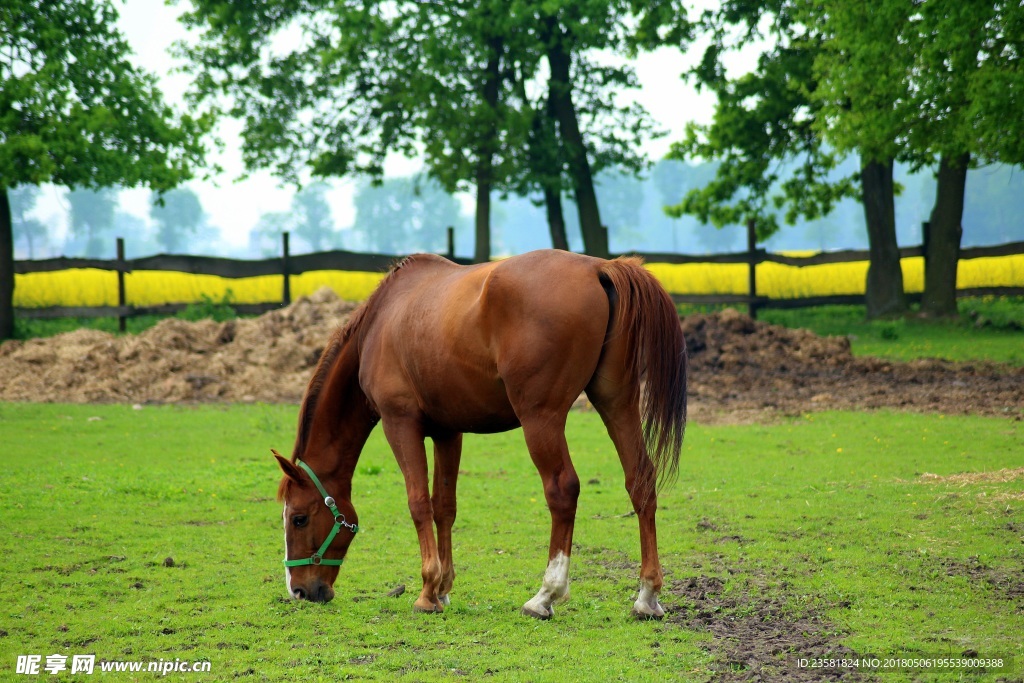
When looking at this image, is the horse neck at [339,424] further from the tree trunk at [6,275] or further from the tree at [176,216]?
the tree at [176,216]

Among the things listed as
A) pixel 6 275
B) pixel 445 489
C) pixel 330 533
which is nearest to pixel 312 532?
pixel 330 533

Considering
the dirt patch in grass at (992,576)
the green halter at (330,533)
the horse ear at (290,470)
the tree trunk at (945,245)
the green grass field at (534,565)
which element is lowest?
the green grass field at (534,565)

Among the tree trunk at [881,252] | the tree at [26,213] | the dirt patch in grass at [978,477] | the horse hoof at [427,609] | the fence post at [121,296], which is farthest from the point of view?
the tree at [26,213]

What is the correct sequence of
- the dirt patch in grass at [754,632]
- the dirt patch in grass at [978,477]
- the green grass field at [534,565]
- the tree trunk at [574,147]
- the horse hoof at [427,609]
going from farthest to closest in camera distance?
1. the tree trunk at [574,147]
2. the dirt patch in grass at [978,477]
3. the horse hoof at [427,609]
4. the green grass field at [534,565]
5. the dirt patch in grass at [754,632]

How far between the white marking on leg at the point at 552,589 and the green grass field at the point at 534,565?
92 mm

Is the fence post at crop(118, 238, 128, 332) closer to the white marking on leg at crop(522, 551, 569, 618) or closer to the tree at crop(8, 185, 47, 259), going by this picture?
the white marking on leg at crop(522, 551, 569, 618)

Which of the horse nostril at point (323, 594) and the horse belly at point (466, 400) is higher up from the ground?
the horse belly at point (466, 400)

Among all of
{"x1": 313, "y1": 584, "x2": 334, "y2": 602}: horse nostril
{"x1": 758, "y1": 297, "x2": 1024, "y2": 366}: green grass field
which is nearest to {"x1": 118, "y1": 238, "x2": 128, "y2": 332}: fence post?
{"x1": 758, "y1": 297, "x2": 1024, "y2": 366}: green grass field

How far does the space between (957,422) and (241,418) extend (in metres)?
9.04

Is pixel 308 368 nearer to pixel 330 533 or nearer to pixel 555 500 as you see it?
pixel 330 533

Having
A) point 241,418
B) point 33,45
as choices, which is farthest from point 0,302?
point 241,418

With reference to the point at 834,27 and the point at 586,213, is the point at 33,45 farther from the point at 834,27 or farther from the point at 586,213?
the point at 834,27

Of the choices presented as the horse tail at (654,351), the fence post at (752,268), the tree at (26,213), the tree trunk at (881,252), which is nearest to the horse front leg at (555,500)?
the horse tail at (654,351)

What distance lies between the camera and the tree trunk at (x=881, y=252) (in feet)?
68.9
